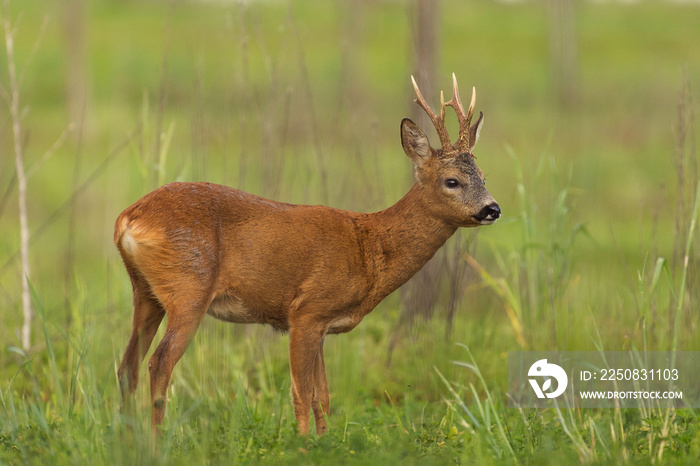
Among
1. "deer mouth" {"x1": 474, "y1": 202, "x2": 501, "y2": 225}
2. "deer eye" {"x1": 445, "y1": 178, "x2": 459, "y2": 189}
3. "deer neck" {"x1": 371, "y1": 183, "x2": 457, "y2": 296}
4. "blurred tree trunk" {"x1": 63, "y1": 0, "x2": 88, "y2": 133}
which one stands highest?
"blurred tree trunk" {"x1": 63, "y1": 0, "x2": 88, "y2": 133}

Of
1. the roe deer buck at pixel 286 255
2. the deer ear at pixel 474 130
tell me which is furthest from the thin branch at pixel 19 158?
the deer ear at pixel 474 130

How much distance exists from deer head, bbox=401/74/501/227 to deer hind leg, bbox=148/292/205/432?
134 cm

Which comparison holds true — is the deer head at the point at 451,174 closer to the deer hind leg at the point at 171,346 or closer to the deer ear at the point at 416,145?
the deer ear at the point at 416,145

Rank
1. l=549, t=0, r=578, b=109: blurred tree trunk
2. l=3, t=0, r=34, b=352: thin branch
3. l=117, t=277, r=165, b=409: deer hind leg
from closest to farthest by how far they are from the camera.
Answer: l=117, t=277, r=165, b=409: deer hind leg
l=3, t=0, r=34, b=352: thin branch
l=549, t=0, r=578, b=109: blurred tree trunk

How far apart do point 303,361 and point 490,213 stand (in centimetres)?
121

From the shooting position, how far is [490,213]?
4492mm

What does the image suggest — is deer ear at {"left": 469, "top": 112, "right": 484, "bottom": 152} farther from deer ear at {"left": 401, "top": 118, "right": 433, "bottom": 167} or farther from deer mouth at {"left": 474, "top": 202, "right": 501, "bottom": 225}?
deer mouth at {"left": 474, "top": 202, "right": 501, "bottom": 225}

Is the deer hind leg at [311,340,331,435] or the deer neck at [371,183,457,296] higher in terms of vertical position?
the deer neck at [371,183,457,296]

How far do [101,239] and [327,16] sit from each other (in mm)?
25644

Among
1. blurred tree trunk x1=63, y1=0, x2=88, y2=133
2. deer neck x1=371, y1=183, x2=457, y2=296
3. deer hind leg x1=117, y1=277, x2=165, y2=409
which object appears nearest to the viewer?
deer hind leg x1=117, y1=277, x2=165, y2=409

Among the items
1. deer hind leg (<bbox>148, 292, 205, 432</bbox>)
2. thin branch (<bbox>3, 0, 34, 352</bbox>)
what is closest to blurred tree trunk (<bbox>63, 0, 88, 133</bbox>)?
thin branch (<bbox>3, 0, 34, 352</bbox>)

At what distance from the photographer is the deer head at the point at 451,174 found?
14.9 feet

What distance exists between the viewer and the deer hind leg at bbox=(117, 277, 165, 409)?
180 inches

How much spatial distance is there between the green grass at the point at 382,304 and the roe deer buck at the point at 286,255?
319 millimetres
